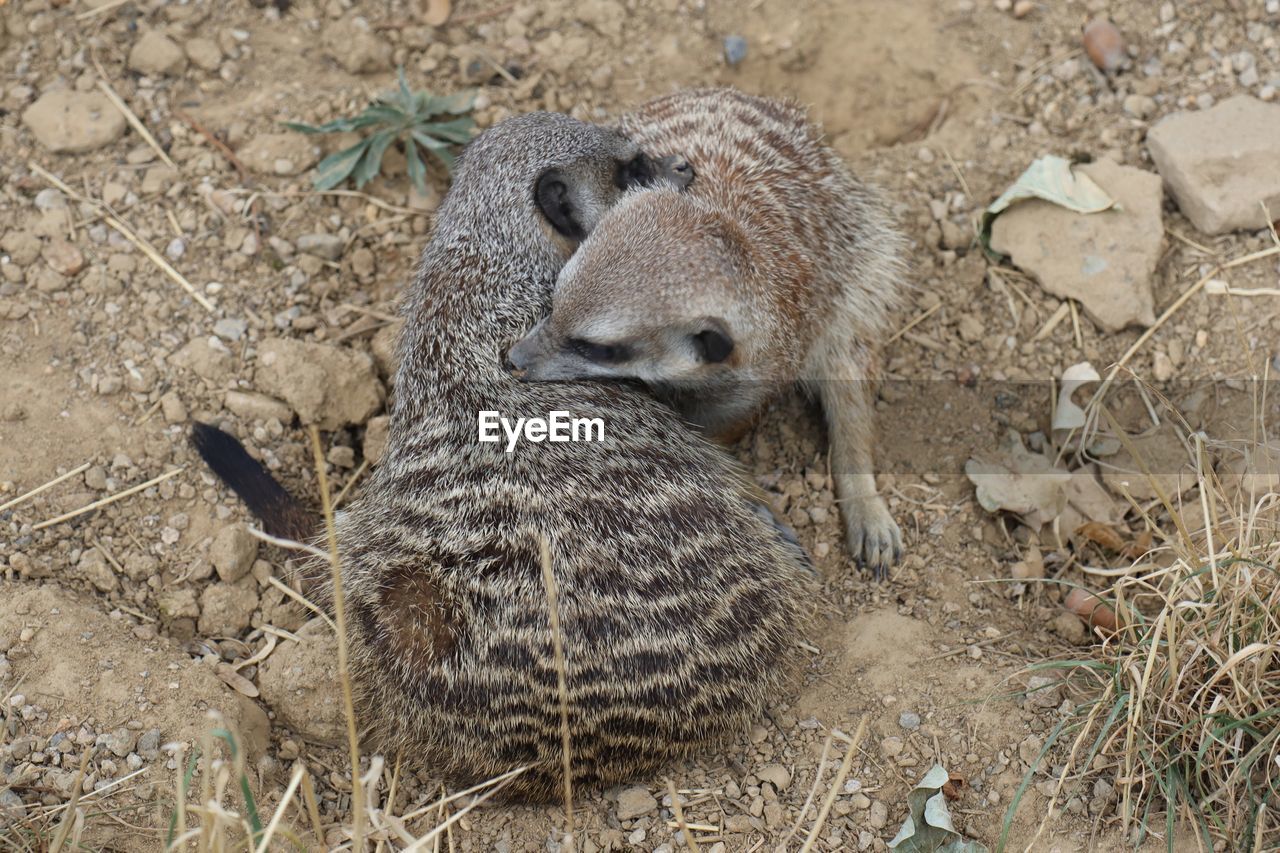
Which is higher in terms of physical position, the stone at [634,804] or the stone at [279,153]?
the stone at [279,153]

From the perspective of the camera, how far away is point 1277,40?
3854mm

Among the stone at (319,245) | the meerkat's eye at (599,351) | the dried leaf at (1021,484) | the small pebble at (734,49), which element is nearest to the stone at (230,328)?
the stone at (319,245)

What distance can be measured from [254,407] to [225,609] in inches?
23.7

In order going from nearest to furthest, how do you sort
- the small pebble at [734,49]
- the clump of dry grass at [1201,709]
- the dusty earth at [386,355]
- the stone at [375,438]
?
1. the clump of dry grass at [1201,709]
2. the dusty earth at [386,355]
3. the stone at [375,438]
4. the small pebble at [734,49]

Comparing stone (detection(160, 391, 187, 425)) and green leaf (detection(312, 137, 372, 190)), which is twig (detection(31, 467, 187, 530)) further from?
green leaf (detection(312, 137, 372, 190))

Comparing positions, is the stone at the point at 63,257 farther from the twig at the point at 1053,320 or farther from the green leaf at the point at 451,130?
the twig at the point at 1053,320

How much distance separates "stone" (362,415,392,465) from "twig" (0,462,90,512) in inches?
29.5

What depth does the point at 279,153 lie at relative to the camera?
375 centimetres

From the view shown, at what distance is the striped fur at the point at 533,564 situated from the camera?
2523 mm

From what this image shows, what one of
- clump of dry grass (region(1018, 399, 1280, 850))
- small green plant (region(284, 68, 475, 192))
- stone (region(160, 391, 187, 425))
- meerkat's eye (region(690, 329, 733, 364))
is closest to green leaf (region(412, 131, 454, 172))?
small green plant (region(284, 68, 475, 192))

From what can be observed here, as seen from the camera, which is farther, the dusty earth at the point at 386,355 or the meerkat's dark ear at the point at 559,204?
the meerkat's dark ear at the point at 559,204

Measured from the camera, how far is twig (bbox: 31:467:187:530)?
9.85 ft

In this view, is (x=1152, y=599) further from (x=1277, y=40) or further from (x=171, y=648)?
(x=171, y=648)

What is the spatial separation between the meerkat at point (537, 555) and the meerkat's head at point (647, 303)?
0.12m
